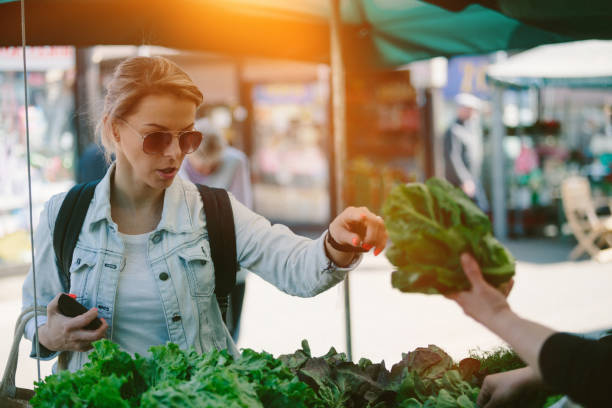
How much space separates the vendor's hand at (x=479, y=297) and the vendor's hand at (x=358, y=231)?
51 cm

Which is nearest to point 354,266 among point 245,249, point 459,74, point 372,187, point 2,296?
point 245,249

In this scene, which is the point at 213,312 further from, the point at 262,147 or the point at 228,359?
the point at 262,147

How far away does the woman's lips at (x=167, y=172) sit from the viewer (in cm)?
221

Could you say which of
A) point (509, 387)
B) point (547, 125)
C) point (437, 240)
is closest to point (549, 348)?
point (437, 240)

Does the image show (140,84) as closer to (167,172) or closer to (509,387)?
(167,172)

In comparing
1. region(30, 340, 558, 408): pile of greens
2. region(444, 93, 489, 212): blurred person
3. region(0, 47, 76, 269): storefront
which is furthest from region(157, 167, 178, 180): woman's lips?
region(444, 93, 489, 212): blurred person

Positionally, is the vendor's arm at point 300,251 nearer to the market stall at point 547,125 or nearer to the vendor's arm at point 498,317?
the vendor's arm at point 498,317

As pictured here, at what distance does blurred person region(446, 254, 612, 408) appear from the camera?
4.31 ft

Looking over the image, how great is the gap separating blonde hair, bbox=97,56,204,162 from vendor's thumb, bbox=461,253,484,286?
119 centimetres

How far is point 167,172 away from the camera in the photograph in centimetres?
223

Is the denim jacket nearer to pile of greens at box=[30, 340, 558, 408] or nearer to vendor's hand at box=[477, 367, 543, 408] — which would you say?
pile of greens at box=[30, 340, 558, 408]

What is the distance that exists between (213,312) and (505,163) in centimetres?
1024

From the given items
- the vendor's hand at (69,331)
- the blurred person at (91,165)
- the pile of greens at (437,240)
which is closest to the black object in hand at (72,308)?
the vendor's hand at (69,331)

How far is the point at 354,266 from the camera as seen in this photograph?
2164 millimetres
